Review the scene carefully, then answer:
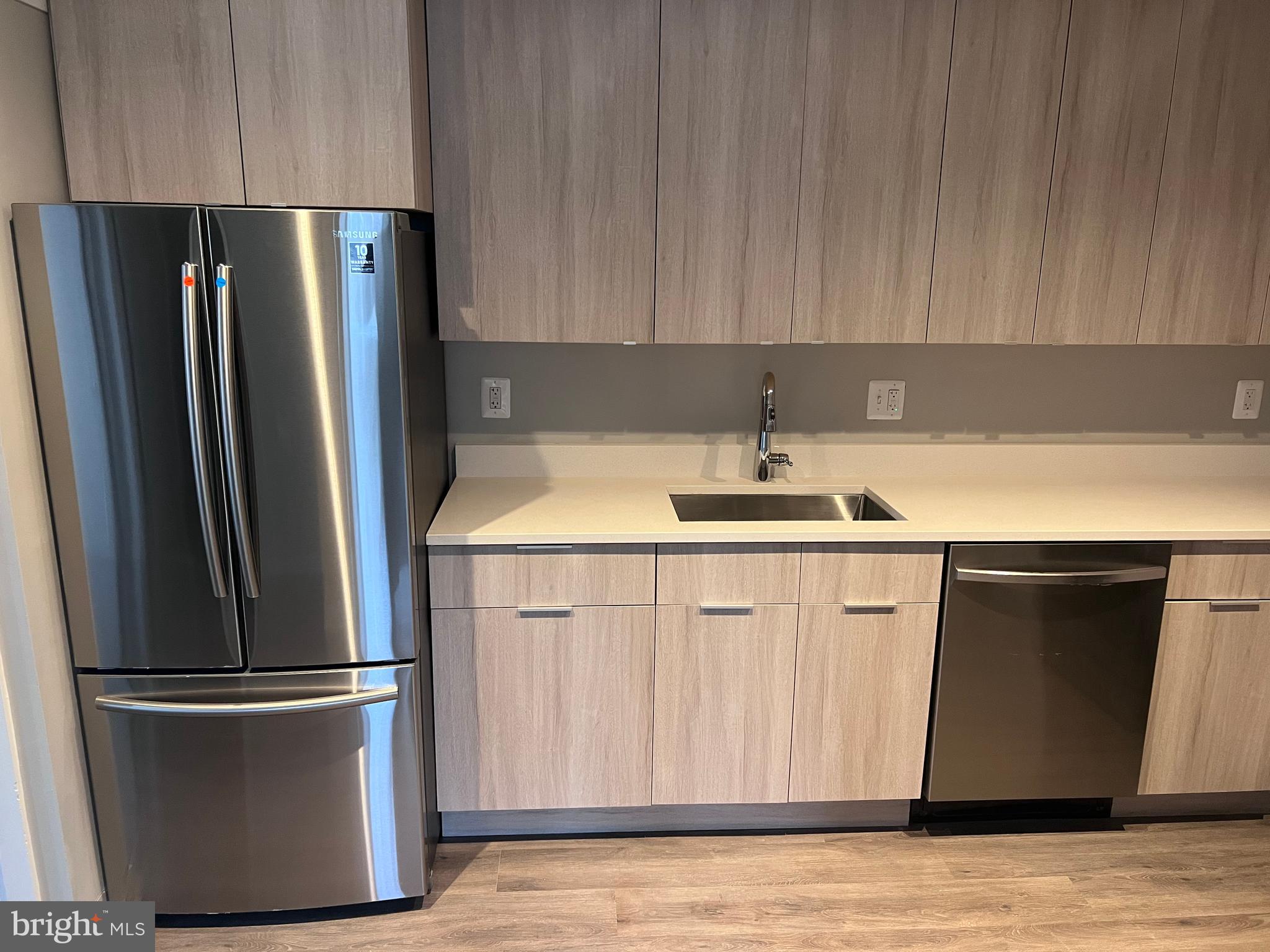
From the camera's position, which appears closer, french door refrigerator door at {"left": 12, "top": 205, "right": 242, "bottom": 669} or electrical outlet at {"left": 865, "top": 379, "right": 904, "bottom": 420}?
french door refrigerator door at {"left": 12, "top": 205, "right": 242, "bottom": 669}

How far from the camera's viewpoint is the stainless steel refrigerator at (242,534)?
1.71 meters

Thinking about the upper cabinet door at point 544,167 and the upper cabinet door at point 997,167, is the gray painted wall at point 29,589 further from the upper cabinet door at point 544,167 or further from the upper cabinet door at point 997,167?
the upper cabinet door at point 997,167

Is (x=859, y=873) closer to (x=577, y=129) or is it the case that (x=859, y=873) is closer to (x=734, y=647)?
(x=734, y=647)

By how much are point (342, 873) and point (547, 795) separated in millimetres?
515

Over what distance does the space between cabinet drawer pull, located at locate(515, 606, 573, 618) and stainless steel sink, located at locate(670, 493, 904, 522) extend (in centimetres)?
56

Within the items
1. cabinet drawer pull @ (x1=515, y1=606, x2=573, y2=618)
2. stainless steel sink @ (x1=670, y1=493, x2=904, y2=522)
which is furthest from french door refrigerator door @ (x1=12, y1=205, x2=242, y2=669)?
stainless steel sink @ (x1=670, y1=493, x2=904, y2=522)

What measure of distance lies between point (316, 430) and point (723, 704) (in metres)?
1.19

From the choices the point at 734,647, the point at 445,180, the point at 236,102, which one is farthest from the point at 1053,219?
the point at 236,102

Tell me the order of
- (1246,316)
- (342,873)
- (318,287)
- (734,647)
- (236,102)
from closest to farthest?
(318,287)
(236,102)
(342,873)
(734,647)
(1246,316)

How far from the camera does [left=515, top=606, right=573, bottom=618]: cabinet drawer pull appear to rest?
213 centimetres

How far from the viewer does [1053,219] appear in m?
2.26

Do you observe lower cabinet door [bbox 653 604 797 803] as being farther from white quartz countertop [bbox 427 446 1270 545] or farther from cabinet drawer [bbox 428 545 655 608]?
white quartz countertop [bbox 427 446 1270 545]

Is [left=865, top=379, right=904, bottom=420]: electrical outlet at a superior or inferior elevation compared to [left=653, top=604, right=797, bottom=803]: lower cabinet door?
superior

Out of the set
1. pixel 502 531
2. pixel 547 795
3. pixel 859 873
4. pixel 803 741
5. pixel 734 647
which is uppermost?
pixel 502 531
